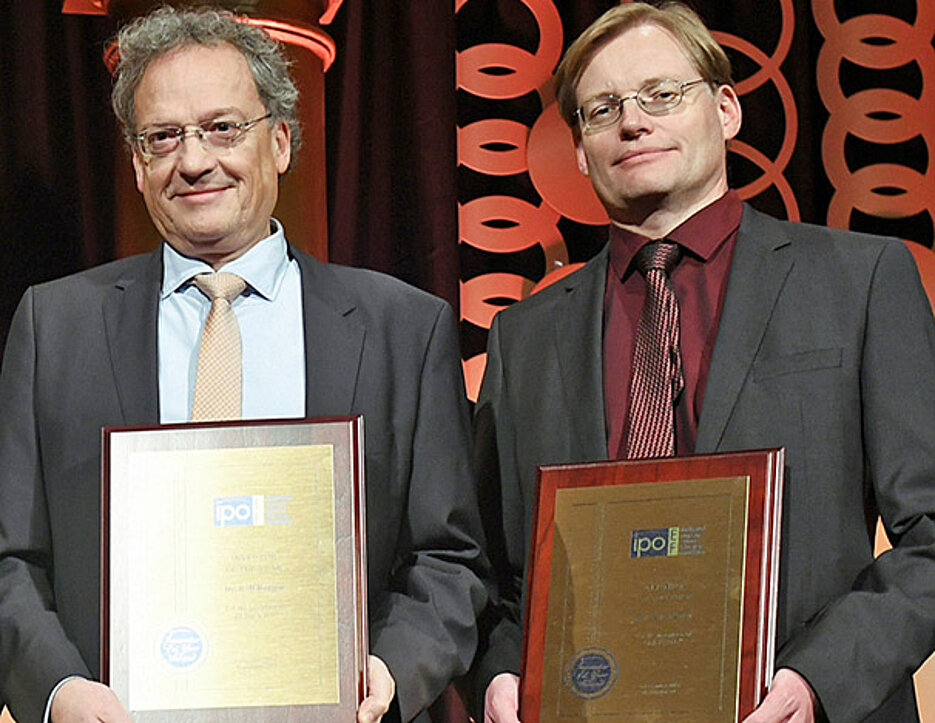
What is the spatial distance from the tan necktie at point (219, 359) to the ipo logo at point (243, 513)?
0.50 ft

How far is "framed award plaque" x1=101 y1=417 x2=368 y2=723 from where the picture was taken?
1.97 meters

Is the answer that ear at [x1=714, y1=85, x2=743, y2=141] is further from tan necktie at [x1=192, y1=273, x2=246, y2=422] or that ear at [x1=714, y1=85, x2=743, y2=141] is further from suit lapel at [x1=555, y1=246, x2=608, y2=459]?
tan necktie at [x1=192, y1=273, x2=246, y2=422]

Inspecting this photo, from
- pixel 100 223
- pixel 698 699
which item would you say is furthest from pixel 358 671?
pixel 100 223

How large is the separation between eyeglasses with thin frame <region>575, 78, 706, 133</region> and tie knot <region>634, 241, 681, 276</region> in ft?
0.62

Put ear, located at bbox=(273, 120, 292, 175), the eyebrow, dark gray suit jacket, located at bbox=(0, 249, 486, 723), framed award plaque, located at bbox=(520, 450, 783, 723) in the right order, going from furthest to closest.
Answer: ear, located at bbox=(273, 120, 292, 175), the eyebrow, dark gray suit jacket, located at bbox=(0, 249, 486, 723), framed award plaque, located at bbox=(520, 450, 783, 723)

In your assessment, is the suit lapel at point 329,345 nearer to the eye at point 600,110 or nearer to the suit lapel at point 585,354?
the suit lapel at point 585,354

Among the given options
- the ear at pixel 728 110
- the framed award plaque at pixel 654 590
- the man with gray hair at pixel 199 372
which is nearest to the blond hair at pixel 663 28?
the ear at pixel 728 110

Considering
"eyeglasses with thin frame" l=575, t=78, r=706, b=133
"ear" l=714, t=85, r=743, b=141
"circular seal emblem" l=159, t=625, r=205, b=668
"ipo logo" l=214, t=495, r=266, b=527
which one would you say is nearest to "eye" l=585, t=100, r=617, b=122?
"eyeglasses with thin frame" l=575, t=78, r=706, b=133

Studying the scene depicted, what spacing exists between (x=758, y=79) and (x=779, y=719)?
221cm

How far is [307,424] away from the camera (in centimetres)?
204

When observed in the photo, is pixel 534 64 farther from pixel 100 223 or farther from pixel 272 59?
pixel 272 59

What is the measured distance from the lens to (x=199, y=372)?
2170 millimetres

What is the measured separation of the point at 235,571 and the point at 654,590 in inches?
21.1

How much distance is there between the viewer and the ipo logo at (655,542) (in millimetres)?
2010
